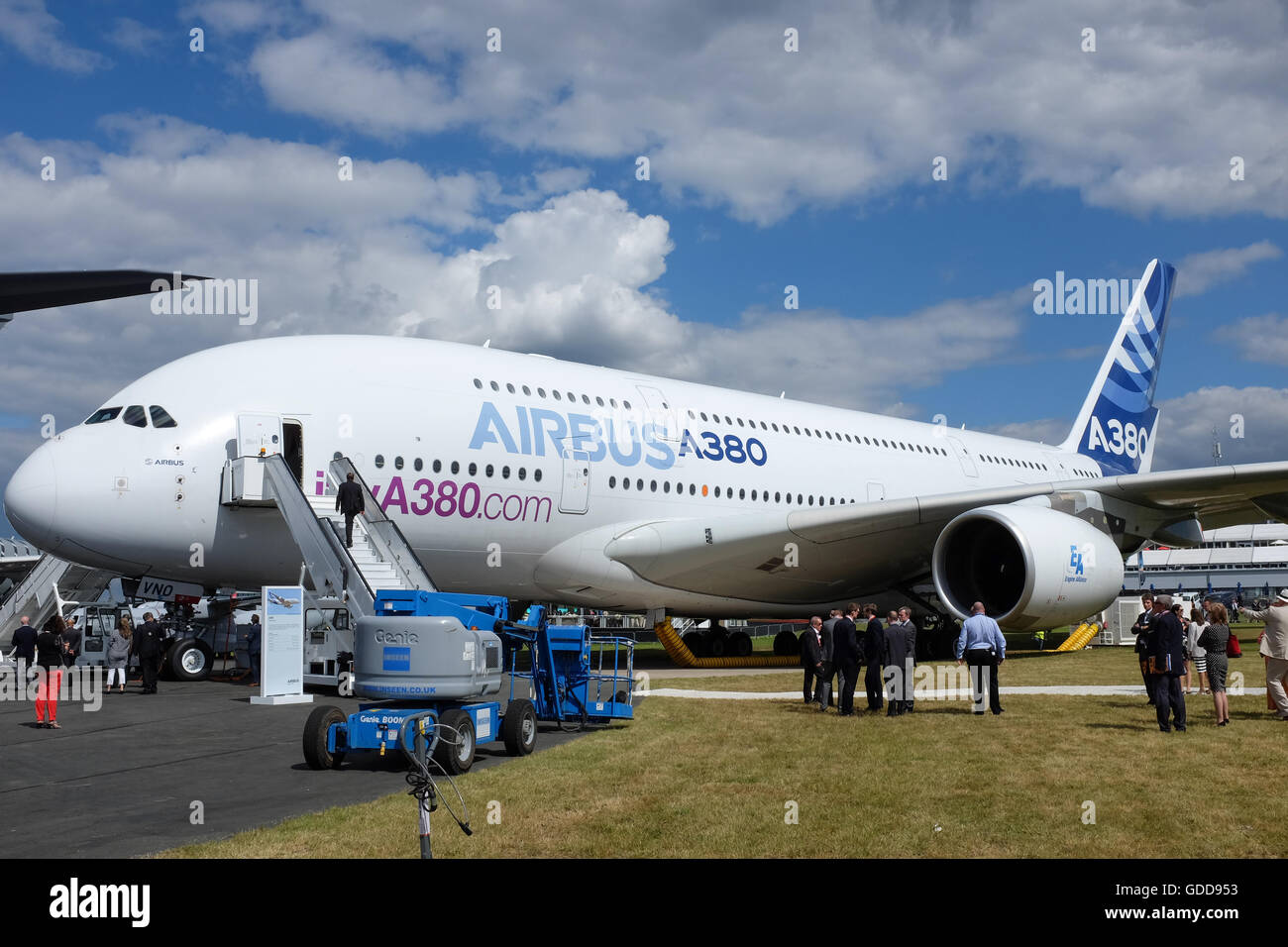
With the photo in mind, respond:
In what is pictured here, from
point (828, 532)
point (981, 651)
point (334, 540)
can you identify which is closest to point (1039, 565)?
point (828, 532)

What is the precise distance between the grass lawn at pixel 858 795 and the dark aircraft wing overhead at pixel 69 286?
6171mm

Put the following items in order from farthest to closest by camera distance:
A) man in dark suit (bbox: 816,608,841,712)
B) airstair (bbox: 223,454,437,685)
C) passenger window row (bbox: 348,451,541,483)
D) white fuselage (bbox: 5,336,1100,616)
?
passenger window row (bbox: 348,451,541,483), white fuselage (bbox: 5,336,1100,616), man in dark suit (bbox: 816,608,841,712), airstair (bbox: 223,454,437,685)

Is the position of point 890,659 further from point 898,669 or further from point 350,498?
point 350,498

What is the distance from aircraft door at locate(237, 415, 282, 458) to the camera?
1413cm

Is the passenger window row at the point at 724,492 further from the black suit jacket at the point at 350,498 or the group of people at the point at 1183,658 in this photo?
the group of people at the point at 1183,658

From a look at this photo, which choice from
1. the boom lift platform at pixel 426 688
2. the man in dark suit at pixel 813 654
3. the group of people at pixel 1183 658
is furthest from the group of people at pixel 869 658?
the boom lift platform at pixel 426 688

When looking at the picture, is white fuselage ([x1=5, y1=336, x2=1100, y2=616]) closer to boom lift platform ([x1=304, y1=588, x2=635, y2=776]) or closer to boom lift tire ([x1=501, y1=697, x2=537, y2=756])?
boom lift platform ([x1=304, y1=588, x2=635, y2=776])

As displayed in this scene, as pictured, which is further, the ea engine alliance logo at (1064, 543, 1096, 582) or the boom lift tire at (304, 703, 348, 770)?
the ea engine alliance logo at (1064, 543, 1096, 582)

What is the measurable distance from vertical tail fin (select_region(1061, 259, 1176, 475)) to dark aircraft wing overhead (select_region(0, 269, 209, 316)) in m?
25.2

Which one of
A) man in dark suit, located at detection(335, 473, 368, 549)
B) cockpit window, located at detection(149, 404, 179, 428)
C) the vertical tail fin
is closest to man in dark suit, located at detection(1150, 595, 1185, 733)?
man in dark suit, located at detection(335, 473, 368, 549)

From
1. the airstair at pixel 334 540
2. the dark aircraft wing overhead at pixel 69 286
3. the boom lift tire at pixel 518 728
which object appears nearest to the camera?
the boom lift tire at pixel 518 728

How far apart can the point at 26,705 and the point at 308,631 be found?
363cm

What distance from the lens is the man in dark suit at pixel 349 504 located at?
45.0 ft
